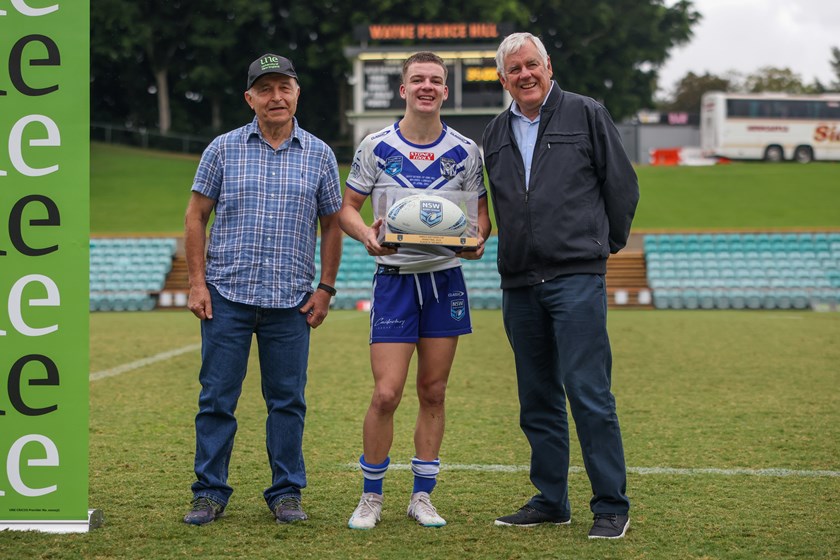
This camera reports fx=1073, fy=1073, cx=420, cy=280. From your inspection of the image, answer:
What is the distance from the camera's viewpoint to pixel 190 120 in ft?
184

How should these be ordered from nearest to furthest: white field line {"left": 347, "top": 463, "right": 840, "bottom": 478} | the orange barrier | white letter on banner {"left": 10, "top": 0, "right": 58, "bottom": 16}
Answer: white letter on banner {"left": 10, "top": 0, "right": 58, "bottom": 16}
white field line {"left": 347, "top": 463, "right": 840, "bottom": 478}
the orange barrier

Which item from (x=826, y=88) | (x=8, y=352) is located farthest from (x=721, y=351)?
(x=826, y=88)

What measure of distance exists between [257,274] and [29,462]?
46.2 inches

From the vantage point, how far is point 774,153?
50094 mm

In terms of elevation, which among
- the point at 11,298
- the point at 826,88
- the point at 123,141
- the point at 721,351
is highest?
the point at 826,88

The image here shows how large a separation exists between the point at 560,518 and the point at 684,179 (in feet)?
126

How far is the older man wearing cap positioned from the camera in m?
4.57

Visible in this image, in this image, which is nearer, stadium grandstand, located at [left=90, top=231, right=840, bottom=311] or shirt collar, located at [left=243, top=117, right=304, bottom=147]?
shirt collar, located at [left=243, top=117, right=304, bottom=147]

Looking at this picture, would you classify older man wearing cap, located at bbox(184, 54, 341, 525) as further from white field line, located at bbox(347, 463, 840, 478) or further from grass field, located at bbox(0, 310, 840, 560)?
white field line, located at bbox(347, 463, 840, 478)

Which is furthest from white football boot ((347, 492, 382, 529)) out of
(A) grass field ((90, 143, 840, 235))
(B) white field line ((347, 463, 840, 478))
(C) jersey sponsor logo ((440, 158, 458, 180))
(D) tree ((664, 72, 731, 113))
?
(D) tree ((664, 72, 731, 113))

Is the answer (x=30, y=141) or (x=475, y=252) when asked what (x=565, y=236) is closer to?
(x=475, y=252)

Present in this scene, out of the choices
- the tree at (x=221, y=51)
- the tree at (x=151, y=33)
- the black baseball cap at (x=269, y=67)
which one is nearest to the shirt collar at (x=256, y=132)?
the black baseball cap at (x=269, y=67)

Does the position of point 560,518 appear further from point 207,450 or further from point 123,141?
point 123,141

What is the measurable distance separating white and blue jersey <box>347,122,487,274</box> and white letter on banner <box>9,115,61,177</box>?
1218 mm
